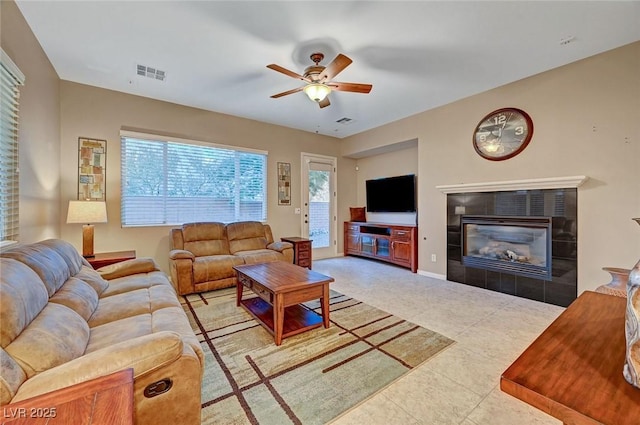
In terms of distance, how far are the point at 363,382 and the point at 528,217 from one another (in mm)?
3011

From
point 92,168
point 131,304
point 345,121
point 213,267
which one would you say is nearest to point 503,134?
point 345,121

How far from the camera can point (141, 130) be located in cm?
393

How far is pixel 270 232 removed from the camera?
4773mm

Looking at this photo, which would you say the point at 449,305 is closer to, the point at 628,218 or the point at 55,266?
the point at 628,218

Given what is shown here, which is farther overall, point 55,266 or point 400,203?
point 400,203

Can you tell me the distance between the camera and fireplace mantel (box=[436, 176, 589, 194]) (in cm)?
298

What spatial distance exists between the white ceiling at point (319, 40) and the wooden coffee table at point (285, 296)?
7.50 feet

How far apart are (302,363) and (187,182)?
138 inches

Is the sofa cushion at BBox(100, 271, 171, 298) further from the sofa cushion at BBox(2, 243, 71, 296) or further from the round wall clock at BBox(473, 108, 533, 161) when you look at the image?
the round wall clock at BBox(473, 108, 533, 161)

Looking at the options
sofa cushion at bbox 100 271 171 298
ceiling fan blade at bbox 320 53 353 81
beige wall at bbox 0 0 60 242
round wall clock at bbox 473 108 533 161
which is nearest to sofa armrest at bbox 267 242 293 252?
sofa cushion at bbox 100 271 171 298

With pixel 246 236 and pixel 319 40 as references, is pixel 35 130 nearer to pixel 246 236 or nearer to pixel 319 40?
pixel 246 236

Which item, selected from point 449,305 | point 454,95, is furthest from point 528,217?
point 454,95

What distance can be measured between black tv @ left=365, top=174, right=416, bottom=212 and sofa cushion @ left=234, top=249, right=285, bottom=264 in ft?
8.48

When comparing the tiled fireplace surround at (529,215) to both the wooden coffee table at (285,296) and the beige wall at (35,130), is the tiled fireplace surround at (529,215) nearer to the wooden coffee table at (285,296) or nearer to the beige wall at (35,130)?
the wooden coffee table at (285,296)
